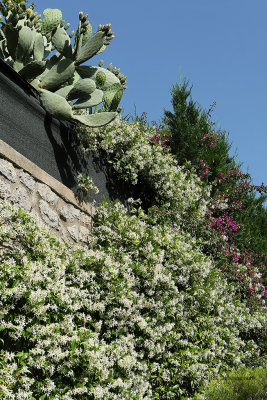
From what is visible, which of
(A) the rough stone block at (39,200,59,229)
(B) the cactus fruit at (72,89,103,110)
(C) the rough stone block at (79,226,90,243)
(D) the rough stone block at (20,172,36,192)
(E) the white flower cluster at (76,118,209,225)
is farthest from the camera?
(E) the white flower cluster at (76,118,209,225)

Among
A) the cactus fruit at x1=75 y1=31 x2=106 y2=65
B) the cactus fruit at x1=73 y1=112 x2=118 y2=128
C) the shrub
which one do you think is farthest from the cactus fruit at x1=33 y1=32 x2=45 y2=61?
the shrub

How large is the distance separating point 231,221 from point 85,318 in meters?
4.97

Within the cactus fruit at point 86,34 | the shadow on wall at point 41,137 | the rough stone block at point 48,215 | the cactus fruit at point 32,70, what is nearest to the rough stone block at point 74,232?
the rough stone block at point 48,215

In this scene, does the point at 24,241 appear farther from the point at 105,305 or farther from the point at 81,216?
the point at 81,216

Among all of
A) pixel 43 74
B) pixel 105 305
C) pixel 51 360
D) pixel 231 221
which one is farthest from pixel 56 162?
pixel 231 221

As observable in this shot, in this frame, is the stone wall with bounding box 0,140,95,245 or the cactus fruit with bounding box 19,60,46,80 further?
the cactus fruit with bounding box 19,60,46,80

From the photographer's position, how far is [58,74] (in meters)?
4.67

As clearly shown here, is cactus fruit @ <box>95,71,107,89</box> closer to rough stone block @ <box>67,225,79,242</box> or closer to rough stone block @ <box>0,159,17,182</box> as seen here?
rough stone block @ <box>67,225,79,242</box>

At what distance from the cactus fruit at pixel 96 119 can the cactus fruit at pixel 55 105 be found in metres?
0.29

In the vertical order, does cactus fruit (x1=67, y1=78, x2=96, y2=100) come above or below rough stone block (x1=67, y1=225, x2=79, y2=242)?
above

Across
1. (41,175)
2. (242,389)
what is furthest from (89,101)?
(242,389)

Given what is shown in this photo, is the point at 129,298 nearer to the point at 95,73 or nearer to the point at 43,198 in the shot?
the point at 43,198

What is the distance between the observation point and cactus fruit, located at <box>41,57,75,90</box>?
182 inches

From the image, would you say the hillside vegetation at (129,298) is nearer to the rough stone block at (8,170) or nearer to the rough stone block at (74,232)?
the rough stone block at (74,232)
